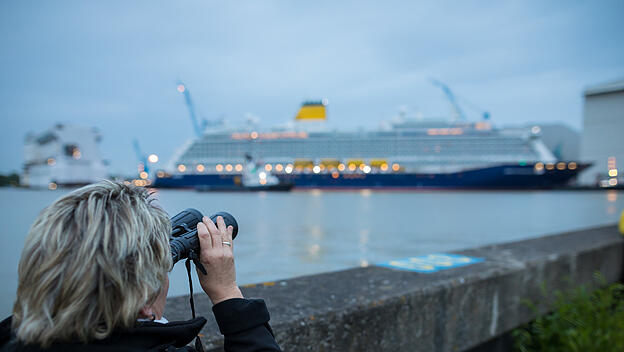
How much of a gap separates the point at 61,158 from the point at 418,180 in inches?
1304

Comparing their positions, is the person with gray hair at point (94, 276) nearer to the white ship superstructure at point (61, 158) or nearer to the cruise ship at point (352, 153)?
the cruise ship at point (352, 153)

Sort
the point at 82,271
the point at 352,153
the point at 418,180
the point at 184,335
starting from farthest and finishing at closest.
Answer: the point at 352,153 < the point at 418,180 < the point at 184,335 < the point at 82,271

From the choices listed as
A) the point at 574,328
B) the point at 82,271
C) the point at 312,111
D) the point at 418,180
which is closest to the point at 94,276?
the point at 82,271

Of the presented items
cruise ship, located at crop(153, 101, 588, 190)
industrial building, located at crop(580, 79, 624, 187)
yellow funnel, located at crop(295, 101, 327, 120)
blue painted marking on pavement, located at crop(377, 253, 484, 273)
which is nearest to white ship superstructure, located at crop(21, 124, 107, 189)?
cruise ship, located at crop(153, 101, 588, 190)

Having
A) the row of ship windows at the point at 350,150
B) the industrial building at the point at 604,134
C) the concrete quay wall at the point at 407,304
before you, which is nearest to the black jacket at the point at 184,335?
the concrete quay wall at the point at 407,304

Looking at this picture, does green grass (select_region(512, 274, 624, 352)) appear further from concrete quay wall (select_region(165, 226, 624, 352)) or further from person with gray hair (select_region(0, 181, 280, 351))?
person with gray hair (select_region(0, 181, 280, 351))

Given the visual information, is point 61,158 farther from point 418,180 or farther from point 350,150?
point 418,180

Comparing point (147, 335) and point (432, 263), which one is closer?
point (147, 335)

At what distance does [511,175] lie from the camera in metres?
26.5

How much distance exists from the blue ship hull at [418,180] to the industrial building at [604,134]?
14.5 metres

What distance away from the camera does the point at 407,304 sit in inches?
55.8

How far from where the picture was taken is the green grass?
5.81 feet

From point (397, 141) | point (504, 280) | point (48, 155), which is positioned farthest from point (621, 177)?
point (48, 155)

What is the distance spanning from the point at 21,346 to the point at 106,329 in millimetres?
112
